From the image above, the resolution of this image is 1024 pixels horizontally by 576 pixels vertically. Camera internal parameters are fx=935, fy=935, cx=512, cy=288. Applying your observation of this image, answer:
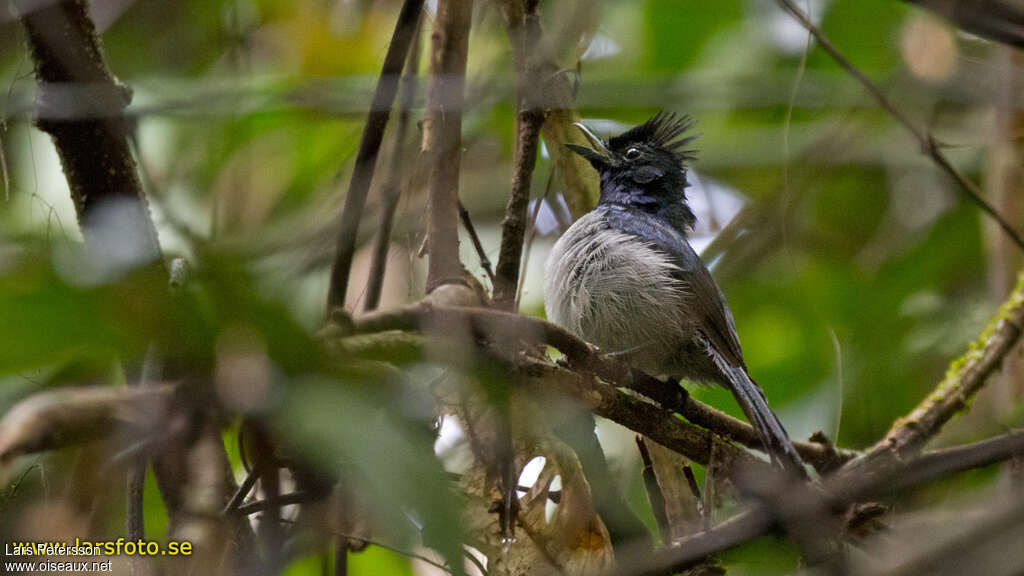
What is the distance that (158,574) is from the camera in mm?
1995

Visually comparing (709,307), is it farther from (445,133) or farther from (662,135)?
(445,133)

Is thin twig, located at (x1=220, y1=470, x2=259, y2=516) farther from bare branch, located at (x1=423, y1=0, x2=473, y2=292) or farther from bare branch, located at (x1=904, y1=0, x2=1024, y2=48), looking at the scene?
bare branch, located at (x1=904, y1=0, x2=1024, y2=48)

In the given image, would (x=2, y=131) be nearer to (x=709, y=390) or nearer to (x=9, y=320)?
(x=9, y=320)

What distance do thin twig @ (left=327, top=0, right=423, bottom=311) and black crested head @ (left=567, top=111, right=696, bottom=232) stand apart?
59.4 inches

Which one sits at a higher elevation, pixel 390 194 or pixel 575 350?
pixel 390 194

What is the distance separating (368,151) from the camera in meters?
3.06

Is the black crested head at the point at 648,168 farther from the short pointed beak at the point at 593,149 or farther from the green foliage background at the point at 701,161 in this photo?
the green foliage background at the point at 701,161

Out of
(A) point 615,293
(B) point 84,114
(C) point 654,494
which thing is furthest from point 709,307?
(B) point 84,114

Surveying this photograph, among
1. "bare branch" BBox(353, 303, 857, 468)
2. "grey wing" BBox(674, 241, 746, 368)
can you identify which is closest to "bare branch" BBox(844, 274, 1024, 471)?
"bare branch" BBox(353, 303, 857, 468)

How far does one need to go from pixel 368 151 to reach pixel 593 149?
1.59 m

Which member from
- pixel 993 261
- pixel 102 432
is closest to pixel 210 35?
pixel 102 432

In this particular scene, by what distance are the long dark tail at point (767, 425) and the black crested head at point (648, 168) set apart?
4.24 ft

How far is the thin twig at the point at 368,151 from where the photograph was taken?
275 centimetres

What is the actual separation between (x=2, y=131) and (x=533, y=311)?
254 centimetres
